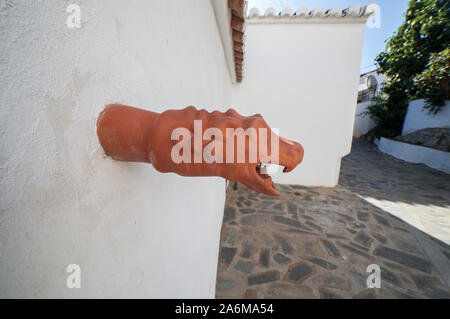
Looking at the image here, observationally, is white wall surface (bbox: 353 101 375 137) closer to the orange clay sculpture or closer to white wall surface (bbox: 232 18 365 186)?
white wall surface (bbox: 232 18 365 186)

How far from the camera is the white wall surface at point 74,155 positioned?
29 centimetres

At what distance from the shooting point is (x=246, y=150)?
41cm

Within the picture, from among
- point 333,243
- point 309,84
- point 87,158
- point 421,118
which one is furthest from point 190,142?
point 421,118

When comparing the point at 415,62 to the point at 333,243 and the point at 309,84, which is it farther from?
the point at 333,243

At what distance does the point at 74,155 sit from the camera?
39cm

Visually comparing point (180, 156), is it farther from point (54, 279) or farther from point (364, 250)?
point (364, 250)

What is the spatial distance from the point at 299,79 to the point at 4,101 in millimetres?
5959

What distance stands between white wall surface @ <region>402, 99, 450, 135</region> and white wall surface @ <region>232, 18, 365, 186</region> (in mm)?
8494

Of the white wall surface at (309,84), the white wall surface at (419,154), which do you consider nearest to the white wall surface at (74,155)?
the white wall surface at (309,84)

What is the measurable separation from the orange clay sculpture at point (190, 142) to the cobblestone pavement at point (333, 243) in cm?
252

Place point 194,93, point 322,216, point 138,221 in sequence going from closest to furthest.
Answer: point 138,221, point 194,93, point 322,216

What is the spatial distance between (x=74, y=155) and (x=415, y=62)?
1599 centimetres

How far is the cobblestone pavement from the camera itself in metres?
2.51
